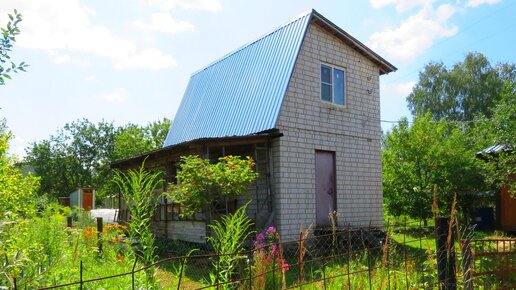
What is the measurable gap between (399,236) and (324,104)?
18.3 feet

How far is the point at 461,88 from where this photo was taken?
33.5 meters

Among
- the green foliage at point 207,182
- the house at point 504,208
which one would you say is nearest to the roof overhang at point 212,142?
the green foliage at point 207,182

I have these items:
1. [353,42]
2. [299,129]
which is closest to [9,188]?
[299,129]

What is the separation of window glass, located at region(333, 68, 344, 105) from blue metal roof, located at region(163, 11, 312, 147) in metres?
1.89

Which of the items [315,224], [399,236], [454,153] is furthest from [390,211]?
[315,224]

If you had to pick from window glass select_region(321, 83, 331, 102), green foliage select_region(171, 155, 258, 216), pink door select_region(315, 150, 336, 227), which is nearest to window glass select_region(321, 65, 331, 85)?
window glass select_region(321, 83, 331, 102)

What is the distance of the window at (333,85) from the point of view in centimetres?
1302

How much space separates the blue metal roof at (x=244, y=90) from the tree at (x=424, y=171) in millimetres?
6446

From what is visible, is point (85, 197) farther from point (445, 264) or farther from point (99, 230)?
point (445, 264)

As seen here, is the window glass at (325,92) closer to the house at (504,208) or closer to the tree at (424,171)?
the tree at (424,171)

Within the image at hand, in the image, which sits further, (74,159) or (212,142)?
(74,159)

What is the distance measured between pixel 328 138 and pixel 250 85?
2.81 meters

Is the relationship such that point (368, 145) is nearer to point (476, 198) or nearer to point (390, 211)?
point (390, 211)

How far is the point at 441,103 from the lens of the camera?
34031 mm
